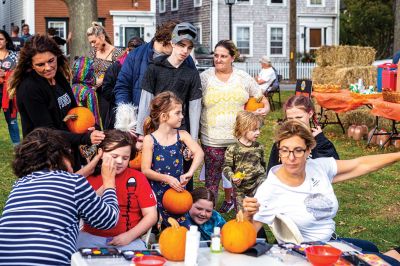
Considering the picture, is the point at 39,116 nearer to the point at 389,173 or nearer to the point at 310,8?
the point at 389,173

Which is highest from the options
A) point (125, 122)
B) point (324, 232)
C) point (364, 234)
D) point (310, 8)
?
point (310, 8)

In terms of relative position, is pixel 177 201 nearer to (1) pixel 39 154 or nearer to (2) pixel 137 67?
(2) pixel 137 67

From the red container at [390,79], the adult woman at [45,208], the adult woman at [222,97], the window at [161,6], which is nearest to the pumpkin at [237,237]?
the adult woman at [45,208]

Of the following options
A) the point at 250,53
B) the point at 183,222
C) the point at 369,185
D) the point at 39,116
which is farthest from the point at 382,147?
the point at 250,53

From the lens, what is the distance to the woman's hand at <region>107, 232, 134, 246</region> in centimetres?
446

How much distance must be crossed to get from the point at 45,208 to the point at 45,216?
41 millimetres

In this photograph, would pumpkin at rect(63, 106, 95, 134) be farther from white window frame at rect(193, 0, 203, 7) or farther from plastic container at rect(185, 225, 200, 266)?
white window frame at rect(193, 0, 203, 7)

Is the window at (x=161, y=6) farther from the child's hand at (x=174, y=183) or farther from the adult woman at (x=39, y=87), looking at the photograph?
the adult woman at (x=39, y=87)

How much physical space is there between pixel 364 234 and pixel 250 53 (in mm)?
31917

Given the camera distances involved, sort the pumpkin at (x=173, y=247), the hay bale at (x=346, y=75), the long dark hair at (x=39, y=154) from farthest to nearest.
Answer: the hay bale at (x=346, y=75) → the long dark hair at (x=39, y=154) → the pumpkin at (x=173, y=247)

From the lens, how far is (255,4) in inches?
1516

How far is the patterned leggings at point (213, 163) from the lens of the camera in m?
6.79

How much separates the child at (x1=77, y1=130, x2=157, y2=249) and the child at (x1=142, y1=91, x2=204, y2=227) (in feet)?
2.73

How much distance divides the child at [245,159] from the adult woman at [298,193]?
6.68 ft
